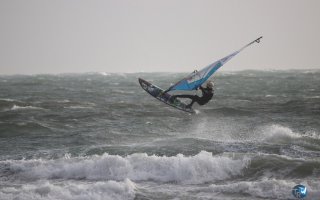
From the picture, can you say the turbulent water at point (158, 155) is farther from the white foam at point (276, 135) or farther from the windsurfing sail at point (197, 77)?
the windsurfing sail at point (197, 77)

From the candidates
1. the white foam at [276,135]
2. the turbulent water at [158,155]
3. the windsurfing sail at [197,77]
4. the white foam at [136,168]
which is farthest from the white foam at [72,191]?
the white foam at [276,135]

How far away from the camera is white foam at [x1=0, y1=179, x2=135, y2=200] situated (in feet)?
48.1

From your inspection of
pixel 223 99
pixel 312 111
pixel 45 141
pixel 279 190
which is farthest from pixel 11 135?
pixel 223 99

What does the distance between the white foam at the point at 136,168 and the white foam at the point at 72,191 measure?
1.89 metres

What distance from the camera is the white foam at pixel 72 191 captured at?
1466 cm

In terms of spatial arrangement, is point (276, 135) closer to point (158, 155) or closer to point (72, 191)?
point (158, 155)

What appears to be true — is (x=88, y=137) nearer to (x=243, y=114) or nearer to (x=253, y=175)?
(x=253, y=175)

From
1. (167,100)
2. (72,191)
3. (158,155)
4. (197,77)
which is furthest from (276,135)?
(72,191)

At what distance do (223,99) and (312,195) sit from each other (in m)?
31.7

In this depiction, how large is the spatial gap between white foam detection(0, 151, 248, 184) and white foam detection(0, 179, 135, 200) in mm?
1888

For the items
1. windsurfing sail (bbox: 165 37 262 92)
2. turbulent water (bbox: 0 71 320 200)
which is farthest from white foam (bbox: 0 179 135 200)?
windsurfing sail (bbox: 165 37 262 92)

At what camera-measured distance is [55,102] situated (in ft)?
138

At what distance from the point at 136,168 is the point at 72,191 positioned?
134 inches

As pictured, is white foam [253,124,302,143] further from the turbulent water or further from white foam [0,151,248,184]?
white foam [0,151,248,184]
